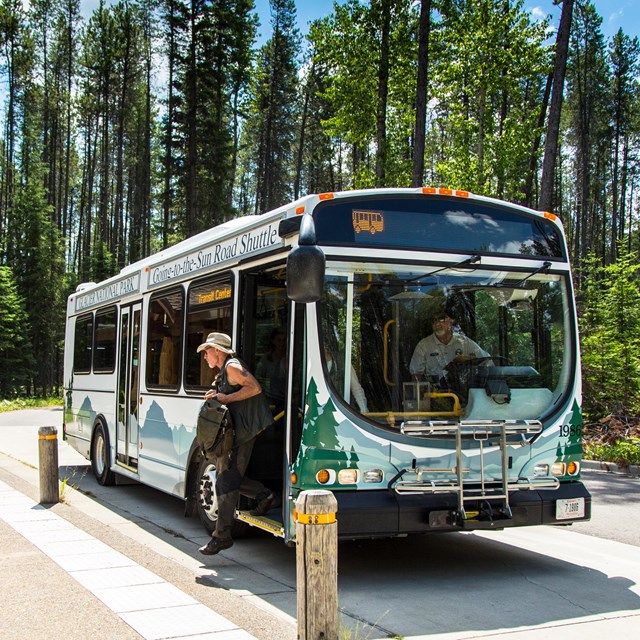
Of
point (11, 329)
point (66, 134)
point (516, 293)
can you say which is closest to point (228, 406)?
point (516, 293)

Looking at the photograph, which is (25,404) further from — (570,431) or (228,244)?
(570,431)

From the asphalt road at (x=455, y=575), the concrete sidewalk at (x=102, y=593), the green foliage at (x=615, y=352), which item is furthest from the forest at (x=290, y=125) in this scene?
the concrete sidewalk at (x=102, y=593)

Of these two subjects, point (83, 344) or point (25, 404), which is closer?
A: point (83, 344)

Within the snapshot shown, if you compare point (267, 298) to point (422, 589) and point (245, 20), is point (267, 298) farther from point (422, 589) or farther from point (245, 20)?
point (245, 20)

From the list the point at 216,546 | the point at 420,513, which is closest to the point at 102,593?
the point at 216,546

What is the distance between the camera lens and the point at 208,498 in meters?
7.69

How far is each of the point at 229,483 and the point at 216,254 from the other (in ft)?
8.06

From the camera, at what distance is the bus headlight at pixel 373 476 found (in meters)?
5.87

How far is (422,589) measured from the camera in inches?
241

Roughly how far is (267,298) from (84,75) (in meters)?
46.1

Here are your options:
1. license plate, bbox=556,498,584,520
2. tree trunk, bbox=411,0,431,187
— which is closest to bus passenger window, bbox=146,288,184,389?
license plate, bbox=556,498,584,520

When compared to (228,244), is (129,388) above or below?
below

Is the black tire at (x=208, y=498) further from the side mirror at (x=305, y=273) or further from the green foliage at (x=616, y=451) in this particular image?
the green foliage at (x=616, y=451)

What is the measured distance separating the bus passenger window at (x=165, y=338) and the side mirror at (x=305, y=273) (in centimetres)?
347
